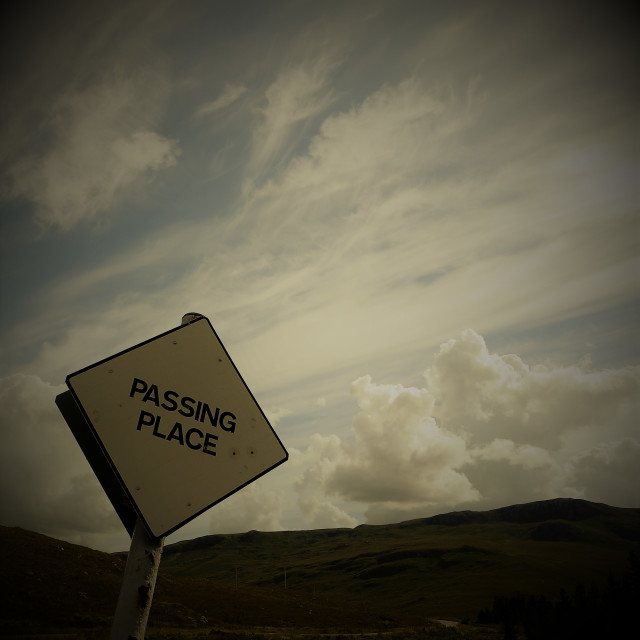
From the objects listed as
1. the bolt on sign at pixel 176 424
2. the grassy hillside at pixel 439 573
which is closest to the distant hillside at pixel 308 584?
the grassy hillside at pixel 439 573

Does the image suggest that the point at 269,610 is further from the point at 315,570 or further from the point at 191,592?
the point at 315,570

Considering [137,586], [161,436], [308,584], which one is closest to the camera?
[137,586]

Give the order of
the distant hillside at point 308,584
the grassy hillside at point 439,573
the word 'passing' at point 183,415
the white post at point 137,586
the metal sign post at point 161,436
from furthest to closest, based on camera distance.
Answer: the grassy hillside at point 439,573 < the distant hillside at point 308,584 < the word 'passing' at point 183,415 < the metal sign post at point 161,436 < the white post at point 137,586


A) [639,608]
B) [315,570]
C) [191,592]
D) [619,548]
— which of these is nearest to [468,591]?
[315,570]

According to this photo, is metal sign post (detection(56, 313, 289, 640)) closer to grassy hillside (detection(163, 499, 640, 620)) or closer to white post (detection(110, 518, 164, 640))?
white post (detection(110, 518, 164, 640))

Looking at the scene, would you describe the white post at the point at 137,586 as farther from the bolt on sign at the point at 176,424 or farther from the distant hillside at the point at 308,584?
the distant hillside at the point at 308,584

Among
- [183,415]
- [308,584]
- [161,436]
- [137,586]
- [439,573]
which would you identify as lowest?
[308,584]

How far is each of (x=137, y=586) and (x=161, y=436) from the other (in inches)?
23.9

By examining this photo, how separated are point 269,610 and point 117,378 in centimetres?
6815

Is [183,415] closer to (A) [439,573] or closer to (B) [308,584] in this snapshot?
(B) [308,584]

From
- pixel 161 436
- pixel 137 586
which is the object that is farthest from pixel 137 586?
pixel 161 436

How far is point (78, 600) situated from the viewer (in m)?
39.3

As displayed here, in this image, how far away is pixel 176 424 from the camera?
2027 millimetres

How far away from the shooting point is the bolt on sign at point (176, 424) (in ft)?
6.03
